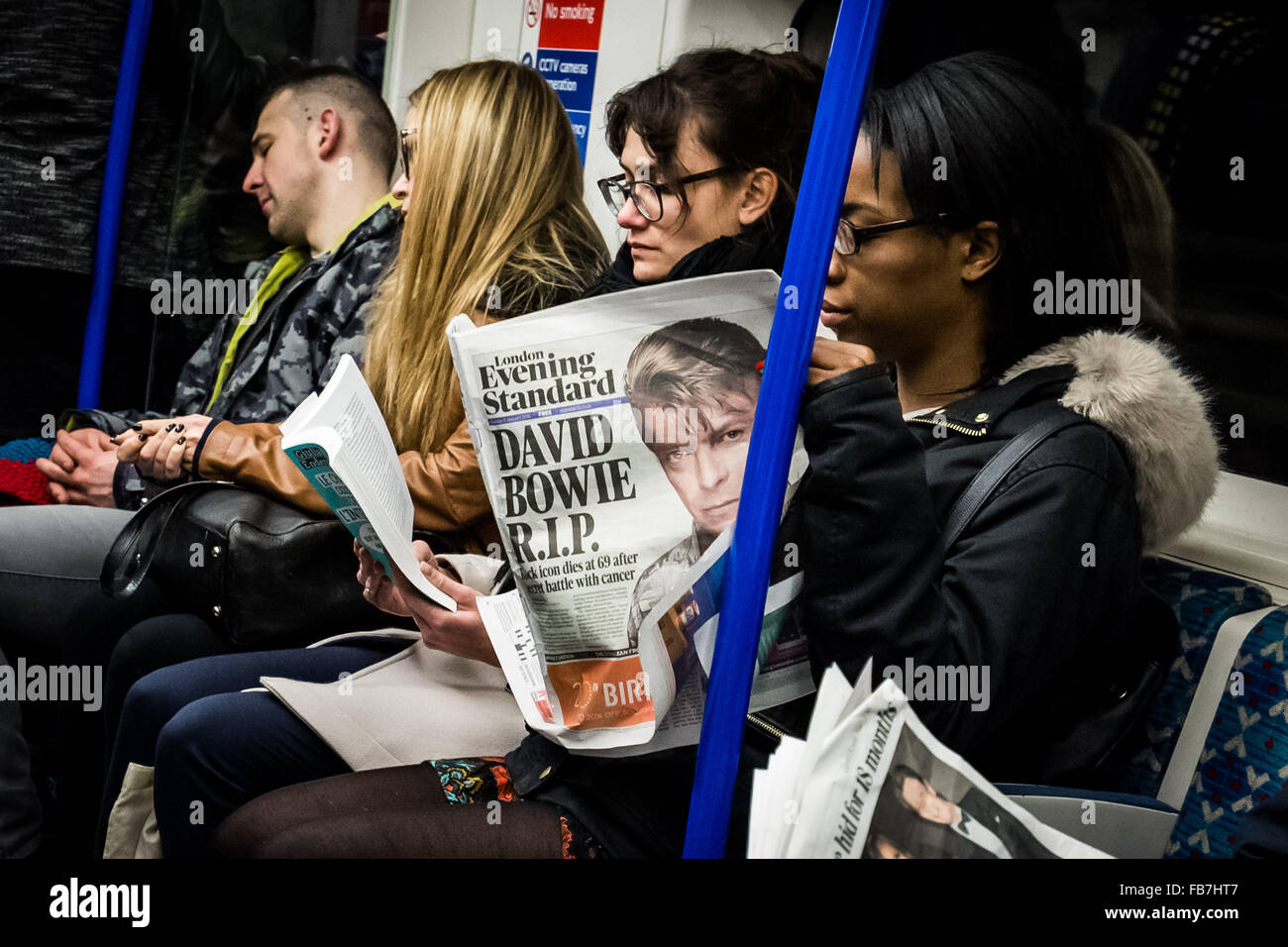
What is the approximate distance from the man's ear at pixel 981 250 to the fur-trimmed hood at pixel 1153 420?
17 cm

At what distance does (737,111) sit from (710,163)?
4.0 inches

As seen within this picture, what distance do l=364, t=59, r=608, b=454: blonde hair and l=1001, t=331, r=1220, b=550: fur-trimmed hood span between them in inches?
38.3

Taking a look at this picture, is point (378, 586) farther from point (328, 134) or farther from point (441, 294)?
point (328, 134)

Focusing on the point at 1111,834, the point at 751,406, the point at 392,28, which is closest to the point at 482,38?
the point at 392,28

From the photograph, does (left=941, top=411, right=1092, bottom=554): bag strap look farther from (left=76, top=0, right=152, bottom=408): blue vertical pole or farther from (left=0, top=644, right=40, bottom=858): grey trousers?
(left=76, top=0, right=152, bottom=408): blue vertical pole

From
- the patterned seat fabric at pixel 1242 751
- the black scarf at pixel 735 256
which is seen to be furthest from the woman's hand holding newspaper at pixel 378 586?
the patterned seat fabric at pixel 1242 751

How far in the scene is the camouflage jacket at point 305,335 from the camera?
269 centimetres

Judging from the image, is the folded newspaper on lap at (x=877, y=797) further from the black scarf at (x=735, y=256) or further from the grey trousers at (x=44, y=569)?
the grey trousers at (x=44, y=569)

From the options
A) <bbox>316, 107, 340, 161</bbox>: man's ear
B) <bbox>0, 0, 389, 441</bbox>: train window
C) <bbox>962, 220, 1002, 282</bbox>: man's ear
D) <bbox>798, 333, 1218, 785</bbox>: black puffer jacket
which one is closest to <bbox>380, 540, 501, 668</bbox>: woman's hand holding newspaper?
<bbox>798, 333, 1218, 785</bbox>: black puffer jacket

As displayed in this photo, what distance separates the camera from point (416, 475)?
2244 mm

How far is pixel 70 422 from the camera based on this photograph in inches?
114

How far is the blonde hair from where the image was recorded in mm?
2350

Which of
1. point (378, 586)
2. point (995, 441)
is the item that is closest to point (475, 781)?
point (378, 586)
